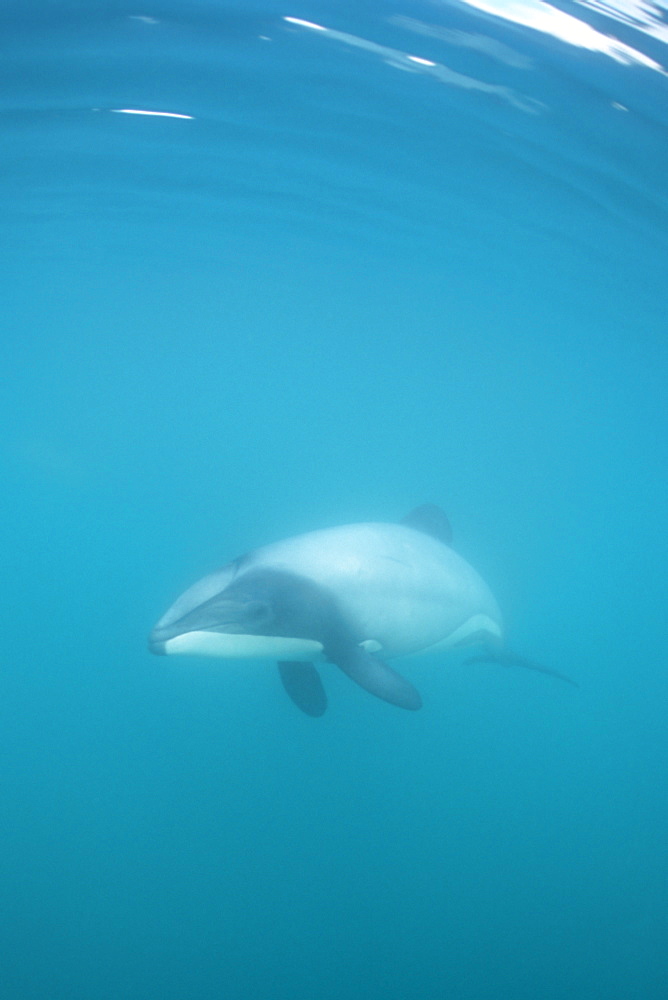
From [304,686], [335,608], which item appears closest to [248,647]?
[335,608]

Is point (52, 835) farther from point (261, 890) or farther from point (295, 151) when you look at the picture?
point (295, 151)

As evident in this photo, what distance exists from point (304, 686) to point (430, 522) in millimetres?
2844

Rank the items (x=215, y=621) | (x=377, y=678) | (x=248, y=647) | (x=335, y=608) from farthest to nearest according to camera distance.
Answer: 1. (x=335, y=608)
2. (x=377, y=678)
3. (x=248, y=647)
4. (x=215, y=621)

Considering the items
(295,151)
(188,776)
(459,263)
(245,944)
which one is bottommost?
(245,944)

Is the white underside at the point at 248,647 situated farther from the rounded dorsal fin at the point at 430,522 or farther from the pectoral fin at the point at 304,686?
the rounded dorsal fin at the point at 430,522

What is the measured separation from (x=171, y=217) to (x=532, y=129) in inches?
491

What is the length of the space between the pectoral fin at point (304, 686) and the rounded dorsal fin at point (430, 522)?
2.44m

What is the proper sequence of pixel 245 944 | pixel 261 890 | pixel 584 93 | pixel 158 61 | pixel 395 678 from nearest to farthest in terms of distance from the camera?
pixel 395 678, pixel 245 944, pixel 261 890, pixel 584 93, pixel 158 61

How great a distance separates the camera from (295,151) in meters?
13.0

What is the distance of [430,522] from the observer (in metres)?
8.77

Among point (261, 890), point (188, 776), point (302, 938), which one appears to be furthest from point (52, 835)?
point (302, 938)

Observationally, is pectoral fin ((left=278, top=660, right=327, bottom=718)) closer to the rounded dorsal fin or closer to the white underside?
the white underside

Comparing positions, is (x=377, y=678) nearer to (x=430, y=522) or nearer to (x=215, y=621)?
(x=215, y=621)

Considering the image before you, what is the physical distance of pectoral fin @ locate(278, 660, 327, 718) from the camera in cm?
716
